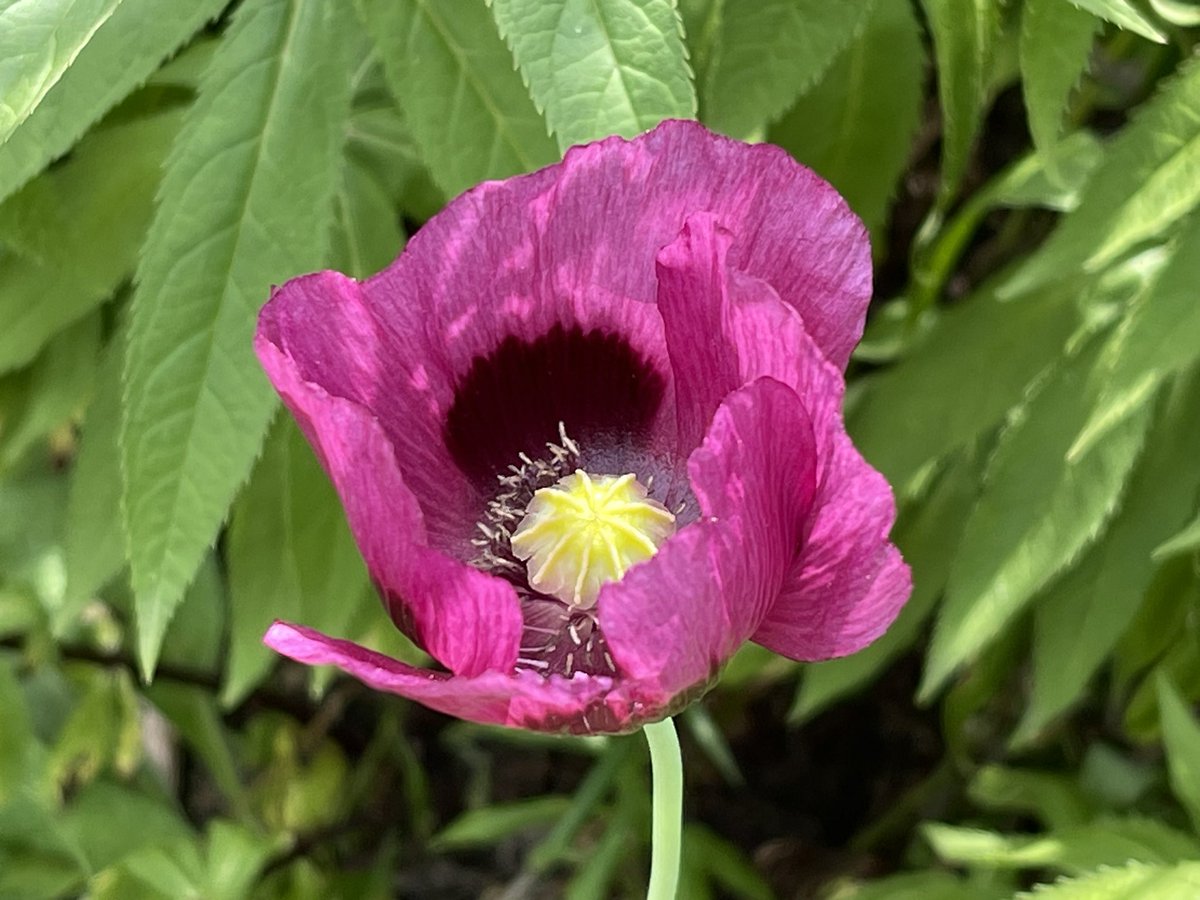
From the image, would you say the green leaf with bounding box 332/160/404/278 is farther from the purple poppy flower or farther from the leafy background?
the purple poppy flower

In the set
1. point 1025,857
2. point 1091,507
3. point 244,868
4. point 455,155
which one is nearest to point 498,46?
point 455,155

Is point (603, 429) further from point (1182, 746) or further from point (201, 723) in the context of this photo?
point (201, 723)

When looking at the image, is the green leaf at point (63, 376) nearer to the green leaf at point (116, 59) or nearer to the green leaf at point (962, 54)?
the green leaf at point (116, 59)

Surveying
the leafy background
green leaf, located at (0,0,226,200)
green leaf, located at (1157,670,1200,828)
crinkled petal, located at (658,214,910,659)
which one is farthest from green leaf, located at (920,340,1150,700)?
green leaf, located at (0,0,226,200)

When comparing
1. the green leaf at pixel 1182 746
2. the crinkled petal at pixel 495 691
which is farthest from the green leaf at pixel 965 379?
the crinkled petal at pixel 495 691

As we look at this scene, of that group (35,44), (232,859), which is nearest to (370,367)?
(35,44)

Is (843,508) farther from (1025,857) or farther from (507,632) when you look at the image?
(1025,857)

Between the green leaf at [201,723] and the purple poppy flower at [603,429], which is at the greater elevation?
the purple poppy flower at [603,429]
